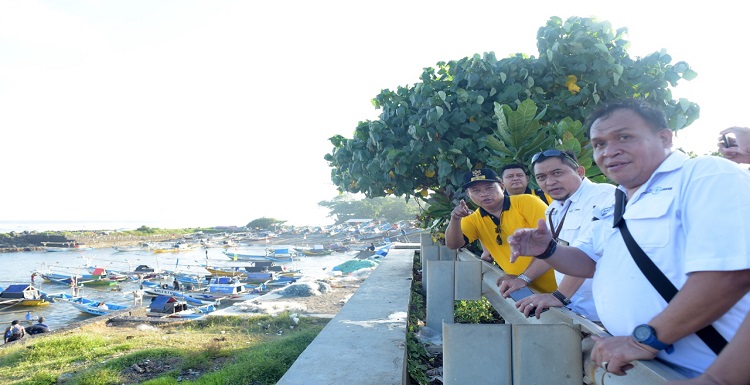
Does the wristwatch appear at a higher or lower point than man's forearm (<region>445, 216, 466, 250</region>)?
lower

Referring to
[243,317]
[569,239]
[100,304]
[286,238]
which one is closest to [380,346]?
[569,239]

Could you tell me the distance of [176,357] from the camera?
707 centimetres

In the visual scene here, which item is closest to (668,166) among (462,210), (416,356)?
(462,210)

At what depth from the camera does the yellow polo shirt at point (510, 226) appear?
3511 mm

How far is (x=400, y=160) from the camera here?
6.19 metres

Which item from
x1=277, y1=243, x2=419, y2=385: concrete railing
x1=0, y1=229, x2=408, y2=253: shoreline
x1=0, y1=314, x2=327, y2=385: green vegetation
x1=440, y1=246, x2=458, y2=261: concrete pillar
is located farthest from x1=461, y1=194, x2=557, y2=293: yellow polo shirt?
x1=0, y1=229, x2=408, y2=253: shoreline

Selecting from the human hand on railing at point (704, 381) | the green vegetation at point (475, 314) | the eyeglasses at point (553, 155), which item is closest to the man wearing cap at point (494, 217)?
the eyeglasses at point (553, 155)

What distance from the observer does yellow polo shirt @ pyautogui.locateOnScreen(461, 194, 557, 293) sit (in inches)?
138

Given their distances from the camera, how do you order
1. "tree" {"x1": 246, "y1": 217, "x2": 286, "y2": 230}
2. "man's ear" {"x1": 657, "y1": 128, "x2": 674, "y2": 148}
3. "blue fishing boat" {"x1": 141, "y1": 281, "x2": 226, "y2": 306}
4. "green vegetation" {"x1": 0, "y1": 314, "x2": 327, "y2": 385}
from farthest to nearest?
"tree" {"x1": 246, "y1": 217, "x2": 286, "y2": 230}
"blue fishing boat" {"x1": 141, "y1": 281, "x2": 226, "y2": 306}
"green vegetation" {"x1": 0, "y1": 314, "x2": 327, "y2": 385}
"man's ear" {"x1": 657, "y1": 128, "x2": 674, "y2": 148}

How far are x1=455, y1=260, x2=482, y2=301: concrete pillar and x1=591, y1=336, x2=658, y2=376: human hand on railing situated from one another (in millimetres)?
2098

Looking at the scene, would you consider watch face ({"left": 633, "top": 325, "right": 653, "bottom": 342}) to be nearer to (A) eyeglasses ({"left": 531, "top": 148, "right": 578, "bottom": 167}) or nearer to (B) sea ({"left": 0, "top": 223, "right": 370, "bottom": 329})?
(A) eyeglasses ({"left": 531, "top": 148, "right": 578, "bottom": 167})

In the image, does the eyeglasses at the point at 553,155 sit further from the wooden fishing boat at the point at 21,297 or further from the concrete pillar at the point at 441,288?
the wooden fishing boat at the point at 21,297

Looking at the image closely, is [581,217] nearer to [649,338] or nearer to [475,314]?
[649,338]

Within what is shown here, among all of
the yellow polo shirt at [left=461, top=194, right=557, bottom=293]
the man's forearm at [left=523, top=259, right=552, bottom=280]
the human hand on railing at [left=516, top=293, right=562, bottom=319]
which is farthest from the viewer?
the yellow polo shirt at [left=461, top=194, right=557, bottom=293]
